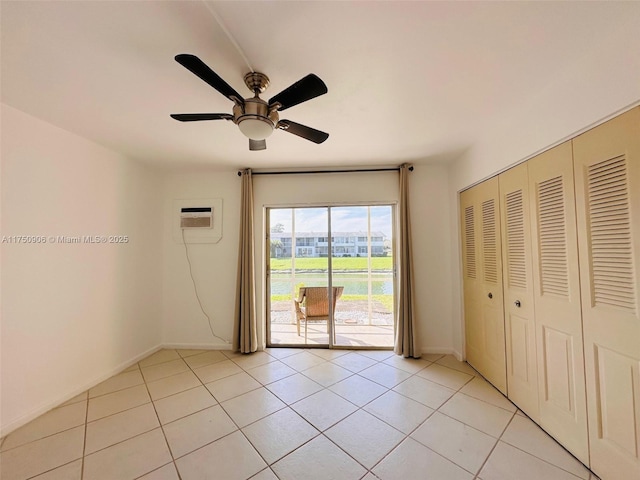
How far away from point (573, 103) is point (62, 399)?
14.8 feet

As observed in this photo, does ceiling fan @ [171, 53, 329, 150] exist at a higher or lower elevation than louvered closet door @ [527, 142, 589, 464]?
A: higher

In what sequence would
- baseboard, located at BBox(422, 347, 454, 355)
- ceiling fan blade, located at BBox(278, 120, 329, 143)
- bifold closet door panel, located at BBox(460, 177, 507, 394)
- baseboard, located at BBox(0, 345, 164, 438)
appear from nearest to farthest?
1. ceiling fan blade, located at BBox(278, 120, 329, 143)
2. baseboard, located at BBox(0, 345, 164, 438)
3. bifold closet door panel, located at BBox(460, 177, 507, 394)
4. baseboard, located at BBox(422, 347, 454, 355)

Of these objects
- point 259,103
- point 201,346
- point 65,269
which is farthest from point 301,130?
point 201,346

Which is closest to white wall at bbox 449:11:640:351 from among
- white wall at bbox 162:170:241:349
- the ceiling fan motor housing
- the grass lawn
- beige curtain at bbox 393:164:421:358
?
beige curtain at bbox 393:164:421:358

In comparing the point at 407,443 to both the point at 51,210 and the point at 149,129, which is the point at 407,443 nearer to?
the point at 149,129

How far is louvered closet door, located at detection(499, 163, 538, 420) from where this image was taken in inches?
75.7

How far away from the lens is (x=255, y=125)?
1.47 meters

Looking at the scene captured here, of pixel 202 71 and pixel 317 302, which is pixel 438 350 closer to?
pixel 317 302

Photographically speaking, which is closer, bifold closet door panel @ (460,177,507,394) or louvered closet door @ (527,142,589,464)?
louvered closet door @ (527,142,589,464)

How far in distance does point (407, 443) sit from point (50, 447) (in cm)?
245

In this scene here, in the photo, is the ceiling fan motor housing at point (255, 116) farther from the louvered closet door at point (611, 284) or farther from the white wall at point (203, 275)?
the white wall at point (203, 275)

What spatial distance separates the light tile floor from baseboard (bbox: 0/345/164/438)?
58 millimetres

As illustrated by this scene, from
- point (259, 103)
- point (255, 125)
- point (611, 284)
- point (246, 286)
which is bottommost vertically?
point (246, 286)

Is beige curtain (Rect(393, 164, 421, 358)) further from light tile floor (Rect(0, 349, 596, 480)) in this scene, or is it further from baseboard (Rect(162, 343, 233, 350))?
baseboard (Rect(162, 343, 233, 350))
